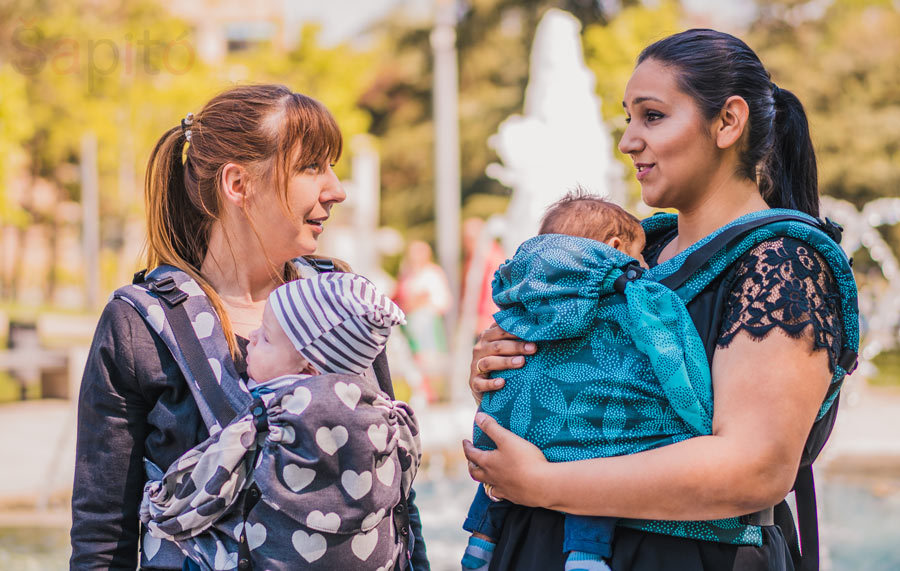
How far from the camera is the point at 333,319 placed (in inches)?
69.7

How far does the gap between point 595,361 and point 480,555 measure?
0.50 meters

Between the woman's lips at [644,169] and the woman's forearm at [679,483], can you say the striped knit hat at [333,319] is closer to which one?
the woman's forearm at [679,483]

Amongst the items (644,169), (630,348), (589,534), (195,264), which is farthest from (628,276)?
(195,264)

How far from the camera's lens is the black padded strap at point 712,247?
5.69 feet

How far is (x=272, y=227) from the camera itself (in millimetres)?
2051

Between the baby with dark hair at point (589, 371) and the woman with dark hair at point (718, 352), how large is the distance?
37 millimetres

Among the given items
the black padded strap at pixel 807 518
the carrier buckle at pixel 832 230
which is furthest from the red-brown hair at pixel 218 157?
the black padded strap at pixel 807 518

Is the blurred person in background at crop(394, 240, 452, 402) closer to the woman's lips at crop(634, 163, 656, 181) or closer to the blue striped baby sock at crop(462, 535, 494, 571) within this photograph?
the blue striped baby sock at crop(462, 535, 494, 571)

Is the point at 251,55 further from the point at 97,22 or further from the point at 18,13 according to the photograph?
the point at 18,13

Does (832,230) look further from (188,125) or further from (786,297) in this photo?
(188,125)

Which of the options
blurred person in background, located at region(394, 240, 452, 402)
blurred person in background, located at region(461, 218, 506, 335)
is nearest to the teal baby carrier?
blurred person in background, located at region(461, 218, 506, 335)

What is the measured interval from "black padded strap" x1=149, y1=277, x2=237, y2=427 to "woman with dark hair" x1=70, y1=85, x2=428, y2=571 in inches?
1.7

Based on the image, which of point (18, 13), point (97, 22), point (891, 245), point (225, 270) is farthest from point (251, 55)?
point (225, 270)

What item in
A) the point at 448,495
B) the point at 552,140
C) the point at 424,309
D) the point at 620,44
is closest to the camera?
the point at 552,140
